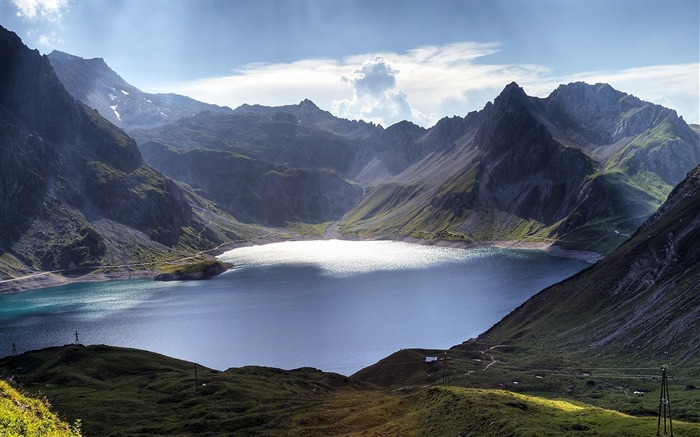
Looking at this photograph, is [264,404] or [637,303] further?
[637,303]

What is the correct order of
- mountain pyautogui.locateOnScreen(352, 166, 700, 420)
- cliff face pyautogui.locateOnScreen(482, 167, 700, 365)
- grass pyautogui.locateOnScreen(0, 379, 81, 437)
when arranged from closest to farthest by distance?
1. grass pyautogui.locateOnScreen(0, 379, 81, 437)
2. mountain pyautogui.locateOnScreen(352, 166, 700, 420)
3. cliff face pyautogui.locateOnScreen(482, 167, 700, 365)

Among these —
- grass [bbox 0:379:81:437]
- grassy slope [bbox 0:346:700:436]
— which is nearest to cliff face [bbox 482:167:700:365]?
grassy slope [bbox 0:346:700:436]

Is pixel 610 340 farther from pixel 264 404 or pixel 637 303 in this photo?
pixel 264 404

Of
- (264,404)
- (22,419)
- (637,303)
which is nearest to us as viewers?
(22,419)

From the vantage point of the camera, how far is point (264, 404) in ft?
260

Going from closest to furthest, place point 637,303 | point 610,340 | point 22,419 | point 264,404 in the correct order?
point 22,419 → point 264,404 → point 610,340 → point 637,303

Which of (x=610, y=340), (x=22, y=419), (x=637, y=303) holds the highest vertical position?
(x=637, y=303)

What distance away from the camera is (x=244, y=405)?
79.0 m

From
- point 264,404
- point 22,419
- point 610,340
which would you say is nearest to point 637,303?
point 610,340

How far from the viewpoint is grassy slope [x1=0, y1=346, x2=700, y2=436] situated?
2061 inches

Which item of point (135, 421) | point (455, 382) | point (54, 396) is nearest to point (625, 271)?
point (455, 382)

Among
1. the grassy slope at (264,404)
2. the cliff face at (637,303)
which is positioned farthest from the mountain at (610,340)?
the grassy slope at (264,404)

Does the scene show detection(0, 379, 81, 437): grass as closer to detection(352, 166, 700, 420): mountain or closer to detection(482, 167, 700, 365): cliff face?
detection(352, 166, 700, 420): mountain

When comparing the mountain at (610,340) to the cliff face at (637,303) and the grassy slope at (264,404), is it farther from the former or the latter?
the grassy slope at (264,404)
